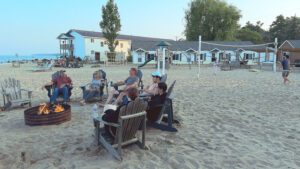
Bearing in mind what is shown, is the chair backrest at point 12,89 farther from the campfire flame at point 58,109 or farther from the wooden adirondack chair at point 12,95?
the campfire flame at point 58,109

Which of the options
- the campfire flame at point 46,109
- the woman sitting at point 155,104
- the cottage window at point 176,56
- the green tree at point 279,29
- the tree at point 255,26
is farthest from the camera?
the tree at point 255,26

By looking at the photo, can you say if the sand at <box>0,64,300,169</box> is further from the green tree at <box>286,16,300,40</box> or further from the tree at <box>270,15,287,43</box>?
the tree at <box>270,15,287,43</box>

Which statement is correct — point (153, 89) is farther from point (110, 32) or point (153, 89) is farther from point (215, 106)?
point (110, 32)

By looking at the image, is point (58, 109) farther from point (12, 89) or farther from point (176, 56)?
point (176, 56)

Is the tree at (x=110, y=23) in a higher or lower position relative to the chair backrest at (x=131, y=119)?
higher

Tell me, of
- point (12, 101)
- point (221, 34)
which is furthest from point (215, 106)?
point (221, 34)

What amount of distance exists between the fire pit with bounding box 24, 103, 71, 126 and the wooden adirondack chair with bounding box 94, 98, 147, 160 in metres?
1.69

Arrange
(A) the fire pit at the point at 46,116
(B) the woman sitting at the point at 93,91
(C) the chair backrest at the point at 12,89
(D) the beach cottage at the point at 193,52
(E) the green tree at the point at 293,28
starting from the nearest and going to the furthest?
1. (A) the fire pit at the point at 46,116
2. (C) the chair backrest at the point at 12,89
3. (B) the woman sitting at the point at 93,91
4. (D) the beach cottage at the point at 193,52
5. (E) the green tree at the point at 293,28

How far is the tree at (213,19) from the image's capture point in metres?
45.9

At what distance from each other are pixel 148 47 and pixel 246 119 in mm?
36682

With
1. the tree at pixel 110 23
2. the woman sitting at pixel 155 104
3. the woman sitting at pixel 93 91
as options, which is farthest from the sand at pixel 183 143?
the tree at pixel 110 23

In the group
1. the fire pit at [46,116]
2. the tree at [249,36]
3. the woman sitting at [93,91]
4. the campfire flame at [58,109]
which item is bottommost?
the fire pit at [46,116]

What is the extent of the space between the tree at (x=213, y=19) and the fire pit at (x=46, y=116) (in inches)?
1735

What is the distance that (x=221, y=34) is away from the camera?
4694 centimetres
